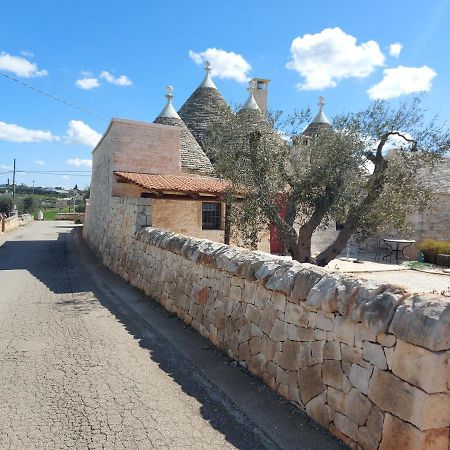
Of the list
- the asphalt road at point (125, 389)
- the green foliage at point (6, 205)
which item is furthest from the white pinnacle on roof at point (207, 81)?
the green foliage at point (6, 205)

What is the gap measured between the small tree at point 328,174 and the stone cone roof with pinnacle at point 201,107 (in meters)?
11.4

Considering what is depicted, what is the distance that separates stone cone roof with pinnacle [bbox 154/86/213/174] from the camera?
56.7ft

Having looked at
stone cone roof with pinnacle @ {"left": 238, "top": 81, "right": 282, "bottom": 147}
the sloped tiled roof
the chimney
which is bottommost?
the sloped tiled roof

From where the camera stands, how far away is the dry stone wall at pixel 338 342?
2604 mm

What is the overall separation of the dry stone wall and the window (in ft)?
27.8

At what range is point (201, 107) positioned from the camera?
21.9 m

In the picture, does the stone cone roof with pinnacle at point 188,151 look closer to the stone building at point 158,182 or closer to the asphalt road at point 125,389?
the stone building at point 158,182

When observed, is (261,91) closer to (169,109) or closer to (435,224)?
(169,109)

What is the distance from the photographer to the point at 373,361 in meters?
2.97

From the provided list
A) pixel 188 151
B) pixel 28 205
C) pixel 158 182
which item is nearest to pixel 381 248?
pixel 188 151

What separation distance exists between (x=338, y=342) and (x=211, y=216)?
11.4 m

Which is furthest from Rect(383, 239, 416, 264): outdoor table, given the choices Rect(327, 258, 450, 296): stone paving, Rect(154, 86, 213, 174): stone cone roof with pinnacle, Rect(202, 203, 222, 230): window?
Rect(154, 86, 213, 174): stone cone roof with pinnacle

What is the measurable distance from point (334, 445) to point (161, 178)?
11844mm

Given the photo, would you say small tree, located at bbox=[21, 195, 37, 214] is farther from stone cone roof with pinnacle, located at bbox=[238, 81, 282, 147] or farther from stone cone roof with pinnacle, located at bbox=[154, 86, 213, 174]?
stone cone roof with pinnacle, located at bbox=[238, 81, 282, 147]
